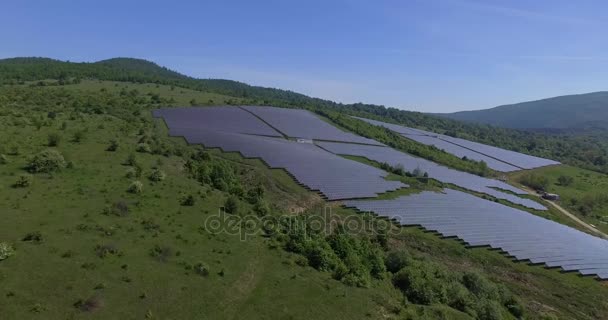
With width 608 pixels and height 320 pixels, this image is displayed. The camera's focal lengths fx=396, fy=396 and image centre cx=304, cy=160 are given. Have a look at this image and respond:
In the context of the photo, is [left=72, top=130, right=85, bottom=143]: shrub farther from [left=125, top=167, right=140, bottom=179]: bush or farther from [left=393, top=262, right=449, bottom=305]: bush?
[left=393, top=262, right=449, bottom=305]: bush

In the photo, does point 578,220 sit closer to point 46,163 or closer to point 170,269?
point 170,269

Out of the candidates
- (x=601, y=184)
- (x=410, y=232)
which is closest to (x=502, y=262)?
(x=410, y=232)

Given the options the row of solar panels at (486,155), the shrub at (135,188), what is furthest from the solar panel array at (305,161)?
the row of solar panels at (486,155)

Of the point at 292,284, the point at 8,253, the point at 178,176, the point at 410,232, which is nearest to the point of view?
the point at 8,253

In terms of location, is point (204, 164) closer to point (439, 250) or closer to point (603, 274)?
point (439, 250)

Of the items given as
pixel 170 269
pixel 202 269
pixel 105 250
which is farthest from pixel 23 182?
pixel 202 269

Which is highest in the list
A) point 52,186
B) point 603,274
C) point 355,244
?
point 52,186

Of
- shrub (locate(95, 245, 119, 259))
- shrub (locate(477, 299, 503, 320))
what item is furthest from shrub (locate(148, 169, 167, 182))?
shrub (locate(477, 299, 503, 320))
